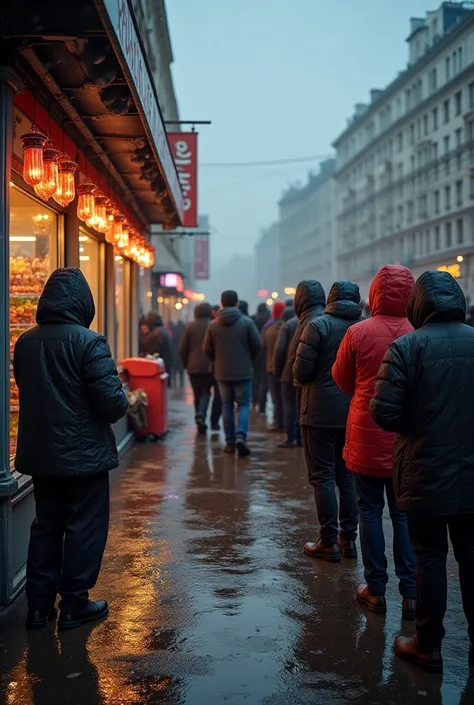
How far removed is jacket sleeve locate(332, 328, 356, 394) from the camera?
4691 mm

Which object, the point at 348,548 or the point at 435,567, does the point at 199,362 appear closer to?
the point at 348,548

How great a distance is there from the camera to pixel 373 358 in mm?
4590

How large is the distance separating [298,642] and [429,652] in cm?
71

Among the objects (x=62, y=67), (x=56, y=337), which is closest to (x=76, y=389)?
(x=56, y=337)

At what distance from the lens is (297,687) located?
3.59 m

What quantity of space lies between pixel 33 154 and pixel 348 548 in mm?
3635

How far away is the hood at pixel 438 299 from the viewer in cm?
379

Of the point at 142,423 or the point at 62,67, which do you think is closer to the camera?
the point at 62,67

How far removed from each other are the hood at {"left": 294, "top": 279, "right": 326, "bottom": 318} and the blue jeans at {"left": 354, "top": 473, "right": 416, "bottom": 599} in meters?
2.10

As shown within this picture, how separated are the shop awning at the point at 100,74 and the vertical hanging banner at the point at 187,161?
4959mm

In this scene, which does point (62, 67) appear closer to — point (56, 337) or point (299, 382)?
point (56, 337)

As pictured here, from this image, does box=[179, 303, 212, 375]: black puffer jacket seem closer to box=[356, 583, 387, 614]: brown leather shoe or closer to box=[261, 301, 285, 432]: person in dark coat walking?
box=[261, 301, 285, 432]: person in dark coat walking

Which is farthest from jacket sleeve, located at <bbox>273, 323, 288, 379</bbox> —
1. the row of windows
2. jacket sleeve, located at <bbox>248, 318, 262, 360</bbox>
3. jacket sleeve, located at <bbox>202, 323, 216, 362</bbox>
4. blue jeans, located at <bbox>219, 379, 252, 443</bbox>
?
the row of windows

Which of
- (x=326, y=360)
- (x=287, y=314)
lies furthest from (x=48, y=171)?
(x=287, y=314)
